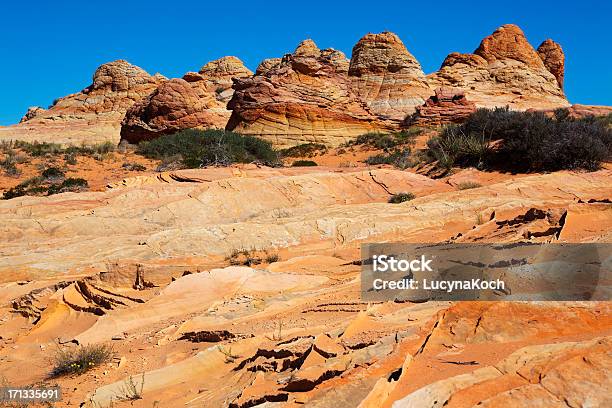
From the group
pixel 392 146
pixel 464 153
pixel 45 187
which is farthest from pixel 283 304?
pixel 392 146

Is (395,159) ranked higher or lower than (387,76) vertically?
lower

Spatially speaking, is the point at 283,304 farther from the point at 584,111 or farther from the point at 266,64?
the point at 266,64

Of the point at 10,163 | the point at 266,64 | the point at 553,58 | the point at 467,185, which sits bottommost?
the point at 467,185

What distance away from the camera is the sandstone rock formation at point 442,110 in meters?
28.9

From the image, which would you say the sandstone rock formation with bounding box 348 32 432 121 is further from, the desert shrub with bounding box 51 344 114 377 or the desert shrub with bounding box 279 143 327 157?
the desert shrub with bounding box 51 344 114 377

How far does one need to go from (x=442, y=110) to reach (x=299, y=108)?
28.3 ft

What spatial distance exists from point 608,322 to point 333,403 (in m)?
1.71

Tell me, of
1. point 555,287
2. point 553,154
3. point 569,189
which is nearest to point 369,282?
point 555,287

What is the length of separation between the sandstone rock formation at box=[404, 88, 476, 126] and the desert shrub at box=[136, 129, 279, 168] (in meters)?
10.4

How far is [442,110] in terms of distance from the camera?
2938cm

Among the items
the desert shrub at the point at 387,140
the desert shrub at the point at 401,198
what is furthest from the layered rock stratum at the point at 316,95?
the desert shrub at the point at 401,198

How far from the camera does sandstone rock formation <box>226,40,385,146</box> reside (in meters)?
28.0

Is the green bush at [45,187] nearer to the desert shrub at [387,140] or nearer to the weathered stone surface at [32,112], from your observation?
the desert shrub at [387,140]

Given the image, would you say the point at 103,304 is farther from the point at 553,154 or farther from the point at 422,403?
the point at 553,154
